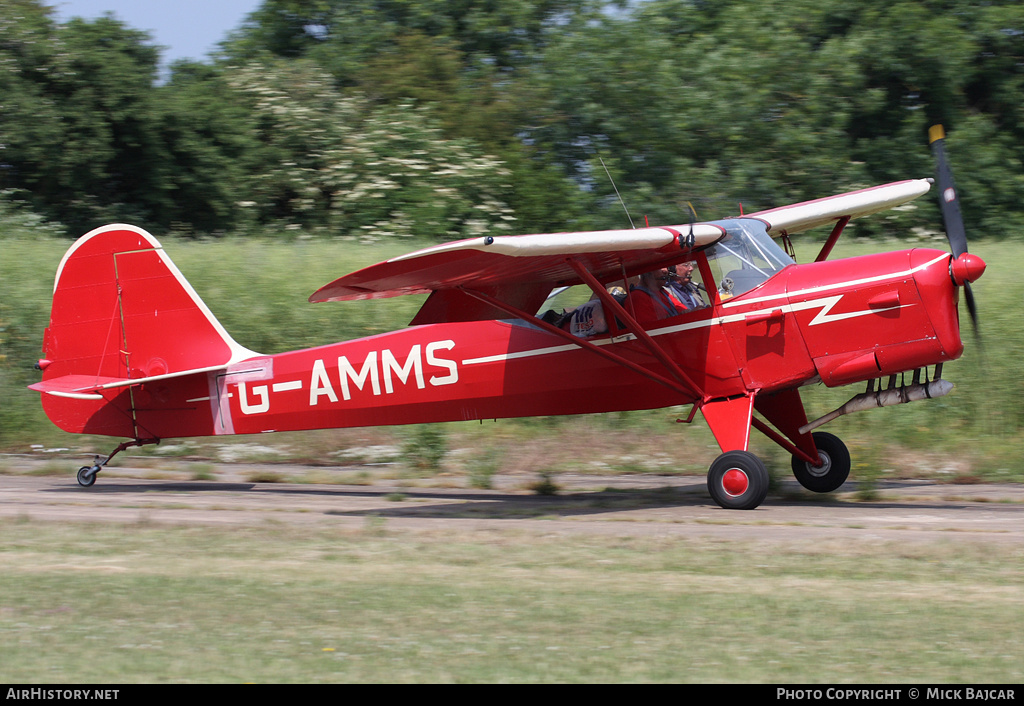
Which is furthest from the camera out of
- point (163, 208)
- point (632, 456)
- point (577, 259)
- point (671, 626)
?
point (163, 208)

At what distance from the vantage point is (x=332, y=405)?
1076 cm

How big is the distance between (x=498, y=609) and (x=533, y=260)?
3887mm

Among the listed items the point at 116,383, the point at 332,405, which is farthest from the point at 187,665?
the point at 116,383

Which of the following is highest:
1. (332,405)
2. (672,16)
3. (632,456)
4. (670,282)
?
(672,16)

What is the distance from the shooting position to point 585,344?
9.56 metres

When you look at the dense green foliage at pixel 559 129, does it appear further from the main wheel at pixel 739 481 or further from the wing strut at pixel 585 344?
the main wheel at pixel 739 481

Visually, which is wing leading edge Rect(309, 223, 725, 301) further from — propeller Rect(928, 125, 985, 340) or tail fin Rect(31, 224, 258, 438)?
tail fin Rect(31, 224, 258, 438)

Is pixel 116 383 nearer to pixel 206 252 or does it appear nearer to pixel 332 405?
pixel 332 405

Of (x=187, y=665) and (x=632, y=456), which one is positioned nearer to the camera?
(x=187, y=665)

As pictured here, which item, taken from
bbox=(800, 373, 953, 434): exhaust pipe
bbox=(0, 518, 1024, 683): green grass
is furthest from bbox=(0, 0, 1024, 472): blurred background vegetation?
bbox=(0, 518, 1024, 683): green grass

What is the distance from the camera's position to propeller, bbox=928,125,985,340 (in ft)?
28.3

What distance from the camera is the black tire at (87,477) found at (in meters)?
11.5

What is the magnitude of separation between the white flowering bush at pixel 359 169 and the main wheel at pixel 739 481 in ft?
46.6

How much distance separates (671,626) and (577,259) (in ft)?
15.0
